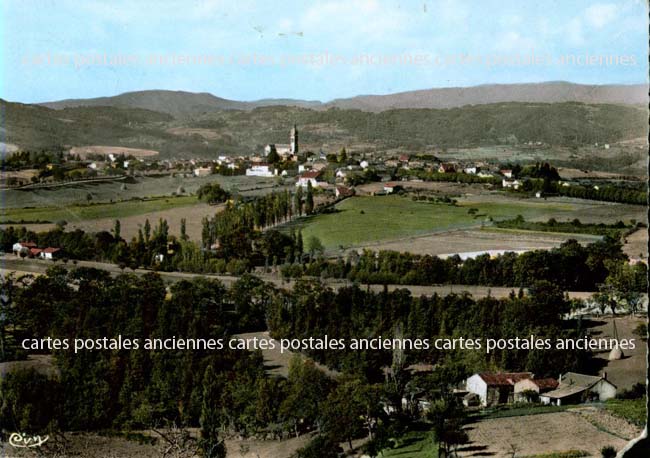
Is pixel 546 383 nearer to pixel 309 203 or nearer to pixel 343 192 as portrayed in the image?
pixel 309 203

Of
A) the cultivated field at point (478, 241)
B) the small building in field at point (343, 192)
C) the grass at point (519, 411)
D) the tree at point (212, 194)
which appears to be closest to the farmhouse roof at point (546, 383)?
the grass at point (519, 411)

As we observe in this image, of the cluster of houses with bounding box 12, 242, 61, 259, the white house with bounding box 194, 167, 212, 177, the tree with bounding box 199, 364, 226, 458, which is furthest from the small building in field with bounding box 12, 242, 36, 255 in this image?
the white house with bounding box 194, 167, 212, 177

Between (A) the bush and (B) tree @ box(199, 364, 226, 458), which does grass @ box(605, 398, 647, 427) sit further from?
(B) tree @ box(199, 364, 226, 458)

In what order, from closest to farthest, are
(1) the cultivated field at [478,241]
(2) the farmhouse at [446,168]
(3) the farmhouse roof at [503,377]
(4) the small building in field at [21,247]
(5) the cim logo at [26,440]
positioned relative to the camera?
(5) the cim logo at [26,440]
(3) the farmhouse roof at [503,377]
(4) the small building in field at [21,247]
(1) the cultivated field at [478,241]
(2) the farmhouse at [446,168]

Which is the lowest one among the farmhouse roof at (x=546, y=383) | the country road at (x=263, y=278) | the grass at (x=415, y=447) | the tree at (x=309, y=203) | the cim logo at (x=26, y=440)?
the cim logo at (x=26, y=440)

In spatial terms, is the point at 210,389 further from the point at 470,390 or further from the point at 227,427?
the point at 470,390

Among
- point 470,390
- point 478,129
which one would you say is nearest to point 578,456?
point 470,390

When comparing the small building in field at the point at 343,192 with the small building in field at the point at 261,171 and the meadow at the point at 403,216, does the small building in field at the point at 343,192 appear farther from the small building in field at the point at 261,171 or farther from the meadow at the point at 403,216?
the small building in field at the point at 261,171
